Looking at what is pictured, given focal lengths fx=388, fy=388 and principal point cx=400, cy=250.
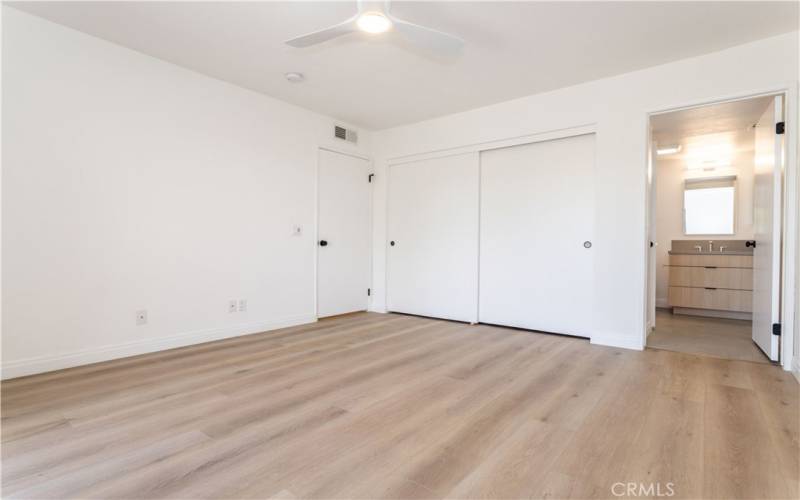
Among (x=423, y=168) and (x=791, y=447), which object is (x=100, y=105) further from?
(x=791, y=447)

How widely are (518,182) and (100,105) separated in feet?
12.5

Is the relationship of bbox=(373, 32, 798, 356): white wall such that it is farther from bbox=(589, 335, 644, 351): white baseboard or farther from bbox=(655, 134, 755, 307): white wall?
bbox=(655, 134, 755, 307): white wall

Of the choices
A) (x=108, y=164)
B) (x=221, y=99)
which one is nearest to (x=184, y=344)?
(x=108, y=164)

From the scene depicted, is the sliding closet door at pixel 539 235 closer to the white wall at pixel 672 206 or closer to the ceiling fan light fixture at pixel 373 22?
the ceiling fan light fixture at pixel 373 22

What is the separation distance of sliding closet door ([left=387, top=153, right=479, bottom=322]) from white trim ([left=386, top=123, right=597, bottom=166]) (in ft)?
0.23

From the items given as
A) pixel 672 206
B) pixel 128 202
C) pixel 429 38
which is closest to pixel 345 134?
pixel 128 202

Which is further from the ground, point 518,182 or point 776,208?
point 518,182

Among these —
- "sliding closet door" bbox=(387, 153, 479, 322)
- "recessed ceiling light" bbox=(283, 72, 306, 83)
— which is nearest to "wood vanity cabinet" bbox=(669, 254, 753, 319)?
"sliding closet door" bbox=(387, 153, 479, 322)

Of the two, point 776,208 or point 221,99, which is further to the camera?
point 221,99

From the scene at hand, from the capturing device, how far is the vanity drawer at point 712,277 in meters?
4.95

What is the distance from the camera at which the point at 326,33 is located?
233cm

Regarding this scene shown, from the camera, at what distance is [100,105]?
2.95m

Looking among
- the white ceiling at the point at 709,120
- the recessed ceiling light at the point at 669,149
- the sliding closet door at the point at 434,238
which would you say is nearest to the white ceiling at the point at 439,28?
the white ceiling at the point at 709,120

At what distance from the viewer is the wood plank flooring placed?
1.46 meters
